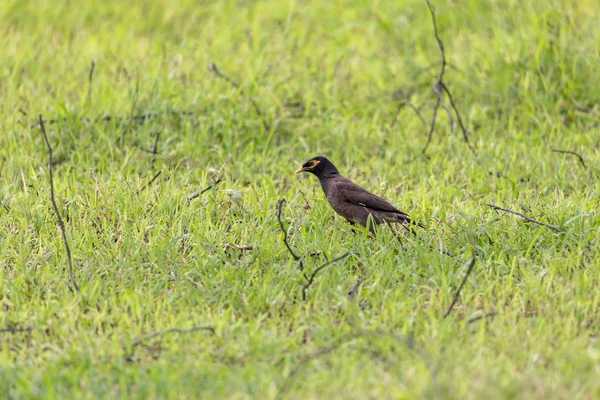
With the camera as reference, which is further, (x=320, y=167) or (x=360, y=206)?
(x=320, y=167)

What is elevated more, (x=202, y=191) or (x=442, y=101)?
(x=442, y=101)

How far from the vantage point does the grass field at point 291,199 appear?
4.12m

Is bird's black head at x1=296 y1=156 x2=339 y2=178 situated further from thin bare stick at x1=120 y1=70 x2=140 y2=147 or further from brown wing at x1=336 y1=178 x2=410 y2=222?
thin bare stick at x1=120 y1=70 x2=140 y2=147

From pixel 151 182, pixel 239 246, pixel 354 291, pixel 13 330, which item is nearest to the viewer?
pixel 13 330

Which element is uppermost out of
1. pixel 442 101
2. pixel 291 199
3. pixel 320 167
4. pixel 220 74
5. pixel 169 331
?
pixel 220 74

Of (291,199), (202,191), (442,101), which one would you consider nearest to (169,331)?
(202,191)

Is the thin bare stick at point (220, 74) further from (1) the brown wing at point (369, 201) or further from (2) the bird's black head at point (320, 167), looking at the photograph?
(1) the brown wing at point (369, 201)

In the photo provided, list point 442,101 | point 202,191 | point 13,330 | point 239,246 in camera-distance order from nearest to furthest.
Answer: point 13,330 < point 239,246 < point 202,191 < point 442,101

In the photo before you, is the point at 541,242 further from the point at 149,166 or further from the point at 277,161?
the point at 149,166

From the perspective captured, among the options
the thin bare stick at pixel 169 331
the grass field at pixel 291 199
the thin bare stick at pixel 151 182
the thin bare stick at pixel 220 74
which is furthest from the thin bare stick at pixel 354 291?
the thin bare stick at pixel 220 74

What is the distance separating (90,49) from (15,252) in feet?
13.3

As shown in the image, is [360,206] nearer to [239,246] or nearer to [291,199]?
[291,199]

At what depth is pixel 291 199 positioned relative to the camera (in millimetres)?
6324

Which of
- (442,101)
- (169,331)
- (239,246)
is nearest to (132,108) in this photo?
(239,246)
